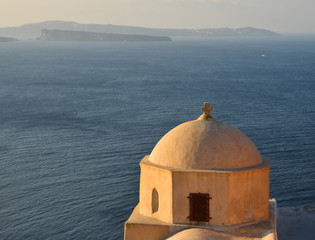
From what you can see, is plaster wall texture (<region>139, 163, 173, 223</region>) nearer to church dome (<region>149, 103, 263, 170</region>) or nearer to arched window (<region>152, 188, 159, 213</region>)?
arched window (<region>152, 188, 159, 213</region>)

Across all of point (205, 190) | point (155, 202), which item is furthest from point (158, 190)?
point (205, 190)

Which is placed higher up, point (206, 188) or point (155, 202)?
point (206, 188)

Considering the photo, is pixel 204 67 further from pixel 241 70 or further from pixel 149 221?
pixel 149 221

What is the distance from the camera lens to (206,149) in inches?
540

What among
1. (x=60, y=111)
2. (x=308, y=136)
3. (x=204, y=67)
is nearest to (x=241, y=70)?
(x=204, y=67)

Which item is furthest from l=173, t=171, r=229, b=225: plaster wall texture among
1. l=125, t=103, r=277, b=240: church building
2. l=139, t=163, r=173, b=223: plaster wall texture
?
l=139, t=163, r=173, b=223: plaster wall texture

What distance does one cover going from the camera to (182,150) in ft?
45.6

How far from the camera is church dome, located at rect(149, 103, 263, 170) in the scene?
1364cm

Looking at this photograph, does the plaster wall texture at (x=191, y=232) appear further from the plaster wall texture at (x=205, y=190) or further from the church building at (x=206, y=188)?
the plaster wall texture at (x=205, y=190)

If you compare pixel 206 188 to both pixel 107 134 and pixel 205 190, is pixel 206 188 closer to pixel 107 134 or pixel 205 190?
pixel 205 190

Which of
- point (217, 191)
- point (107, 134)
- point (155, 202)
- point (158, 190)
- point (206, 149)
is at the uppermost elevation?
point (206, 149)

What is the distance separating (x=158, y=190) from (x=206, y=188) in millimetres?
1313

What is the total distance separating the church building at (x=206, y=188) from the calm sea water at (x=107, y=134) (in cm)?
1891

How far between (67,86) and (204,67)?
47.8 meters
